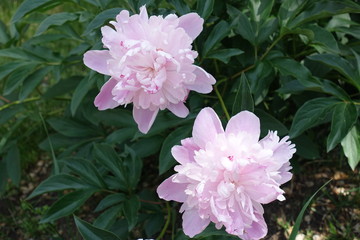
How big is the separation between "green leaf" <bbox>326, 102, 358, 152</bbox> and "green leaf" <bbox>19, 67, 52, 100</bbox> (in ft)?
3.25

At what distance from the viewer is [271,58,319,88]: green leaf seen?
1.35 m

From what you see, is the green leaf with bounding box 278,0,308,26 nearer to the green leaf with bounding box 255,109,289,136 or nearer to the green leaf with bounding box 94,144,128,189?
the green leaf with bounding box 255,109,289,136

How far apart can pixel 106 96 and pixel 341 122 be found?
0.67 m

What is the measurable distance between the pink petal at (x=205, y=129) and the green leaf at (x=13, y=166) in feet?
3.72

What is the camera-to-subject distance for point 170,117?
148 cm

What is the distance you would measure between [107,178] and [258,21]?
674mm

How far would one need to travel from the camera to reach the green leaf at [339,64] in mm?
1383

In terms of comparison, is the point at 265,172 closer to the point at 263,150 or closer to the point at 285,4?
the point at 263,150

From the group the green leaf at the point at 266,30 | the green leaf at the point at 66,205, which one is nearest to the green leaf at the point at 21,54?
the green leaf at the point at 66,205

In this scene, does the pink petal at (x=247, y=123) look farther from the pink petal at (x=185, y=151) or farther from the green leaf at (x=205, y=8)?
the green leaf at (x=205, y=8)

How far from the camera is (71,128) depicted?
6.14 feet

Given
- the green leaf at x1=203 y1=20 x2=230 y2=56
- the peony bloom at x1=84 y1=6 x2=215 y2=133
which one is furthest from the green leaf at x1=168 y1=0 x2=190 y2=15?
the peony bloom at x1=84 y1=6 x2=215 y2=133

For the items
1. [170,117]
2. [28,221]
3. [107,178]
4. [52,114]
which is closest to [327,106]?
[170,117]

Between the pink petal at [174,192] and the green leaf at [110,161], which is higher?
the pink petal at [174,192]
